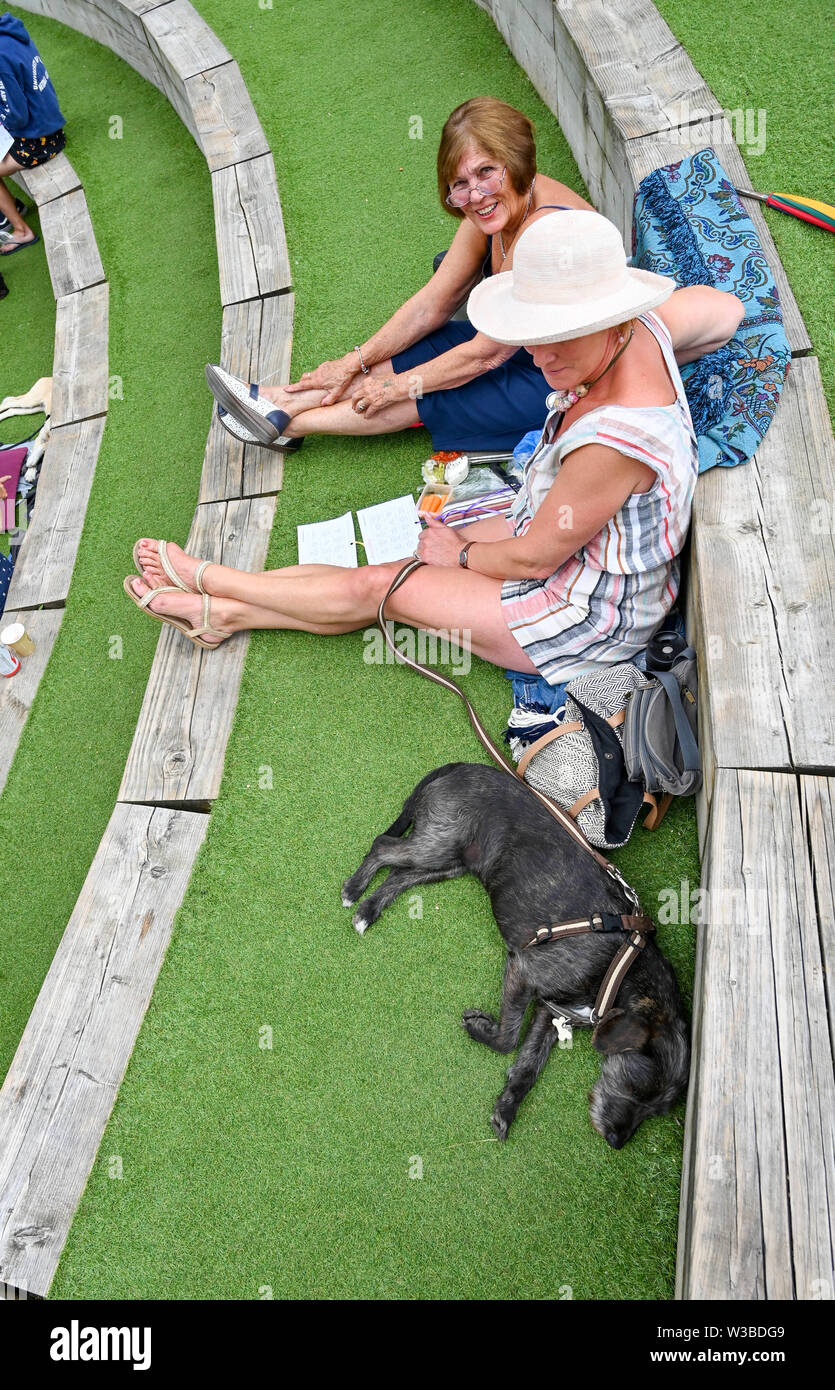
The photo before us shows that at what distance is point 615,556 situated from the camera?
8.96 ft

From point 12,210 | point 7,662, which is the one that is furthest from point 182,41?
point 7,662

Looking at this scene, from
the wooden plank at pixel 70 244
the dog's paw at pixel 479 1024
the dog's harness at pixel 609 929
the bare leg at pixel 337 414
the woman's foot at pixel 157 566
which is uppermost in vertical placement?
the wooden plank at pixel 70 244

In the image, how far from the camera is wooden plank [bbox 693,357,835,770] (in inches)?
95.7

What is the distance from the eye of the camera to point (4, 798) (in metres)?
3.91

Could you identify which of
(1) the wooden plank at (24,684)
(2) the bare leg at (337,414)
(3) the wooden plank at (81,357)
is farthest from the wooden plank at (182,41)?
(1) the wooden plank at (24,684)

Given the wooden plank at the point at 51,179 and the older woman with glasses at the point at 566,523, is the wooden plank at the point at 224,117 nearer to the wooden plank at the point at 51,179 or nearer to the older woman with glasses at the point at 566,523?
the wooden plank at the point at 51,179

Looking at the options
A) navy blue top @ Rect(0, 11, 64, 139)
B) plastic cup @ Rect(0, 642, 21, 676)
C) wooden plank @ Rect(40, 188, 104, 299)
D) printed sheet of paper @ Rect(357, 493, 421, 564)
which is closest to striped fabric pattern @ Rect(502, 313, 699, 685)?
printed sheet of paper @ Rect(357, 493, 421, 564)

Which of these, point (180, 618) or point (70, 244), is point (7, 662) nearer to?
point (180, 618)

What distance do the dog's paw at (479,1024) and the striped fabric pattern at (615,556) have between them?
3.58 feet

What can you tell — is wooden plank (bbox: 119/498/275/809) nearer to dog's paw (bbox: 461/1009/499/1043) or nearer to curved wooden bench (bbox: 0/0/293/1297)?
curved wooden bench (bbox: 0/0/293/1297)

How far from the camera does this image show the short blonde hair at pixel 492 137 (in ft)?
9.68

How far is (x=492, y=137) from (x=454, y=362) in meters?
0.81

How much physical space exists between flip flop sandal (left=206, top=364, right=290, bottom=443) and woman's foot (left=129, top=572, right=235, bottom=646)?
0.90 metres
